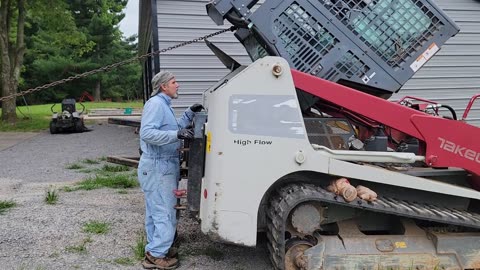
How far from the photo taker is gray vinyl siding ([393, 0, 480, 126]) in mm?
9438

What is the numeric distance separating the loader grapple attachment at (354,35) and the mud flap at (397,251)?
1186 mm

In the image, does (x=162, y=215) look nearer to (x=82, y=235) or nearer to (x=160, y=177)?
(x=160, y=177)

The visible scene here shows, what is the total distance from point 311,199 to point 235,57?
5686 mm

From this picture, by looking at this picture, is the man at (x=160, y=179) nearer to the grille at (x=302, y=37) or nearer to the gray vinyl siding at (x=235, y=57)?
the grille at (x=302, y=37)

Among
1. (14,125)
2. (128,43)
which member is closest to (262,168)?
(14,125)

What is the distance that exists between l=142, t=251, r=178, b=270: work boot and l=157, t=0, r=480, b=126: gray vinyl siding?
470 cm

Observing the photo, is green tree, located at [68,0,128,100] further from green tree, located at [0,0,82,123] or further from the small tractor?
the small tractor

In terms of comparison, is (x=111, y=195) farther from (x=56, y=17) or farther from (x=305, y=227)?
(x=56, y=17)

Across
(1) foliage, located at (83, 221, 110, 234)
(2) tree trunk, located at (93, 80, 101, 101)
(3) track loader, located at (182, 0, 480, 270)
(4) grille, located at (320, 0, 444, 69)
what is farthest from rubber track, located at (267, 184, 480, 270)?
(2) tree trunk, located at (93, 80, 101, 101)

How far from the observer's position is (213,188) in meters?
3.51

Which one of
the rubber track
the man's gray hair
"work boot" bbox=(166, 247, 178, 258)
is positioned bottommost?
"work boot" bbox=(166, 247, 178, 258)

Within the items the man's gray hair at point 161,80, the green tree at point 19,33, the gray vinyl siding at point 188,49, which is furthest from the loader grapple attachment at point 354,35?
the green tree at point 19,33

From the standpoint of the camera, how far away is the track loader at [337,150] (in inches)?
137

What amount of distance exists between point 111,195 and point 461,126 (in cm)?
443
